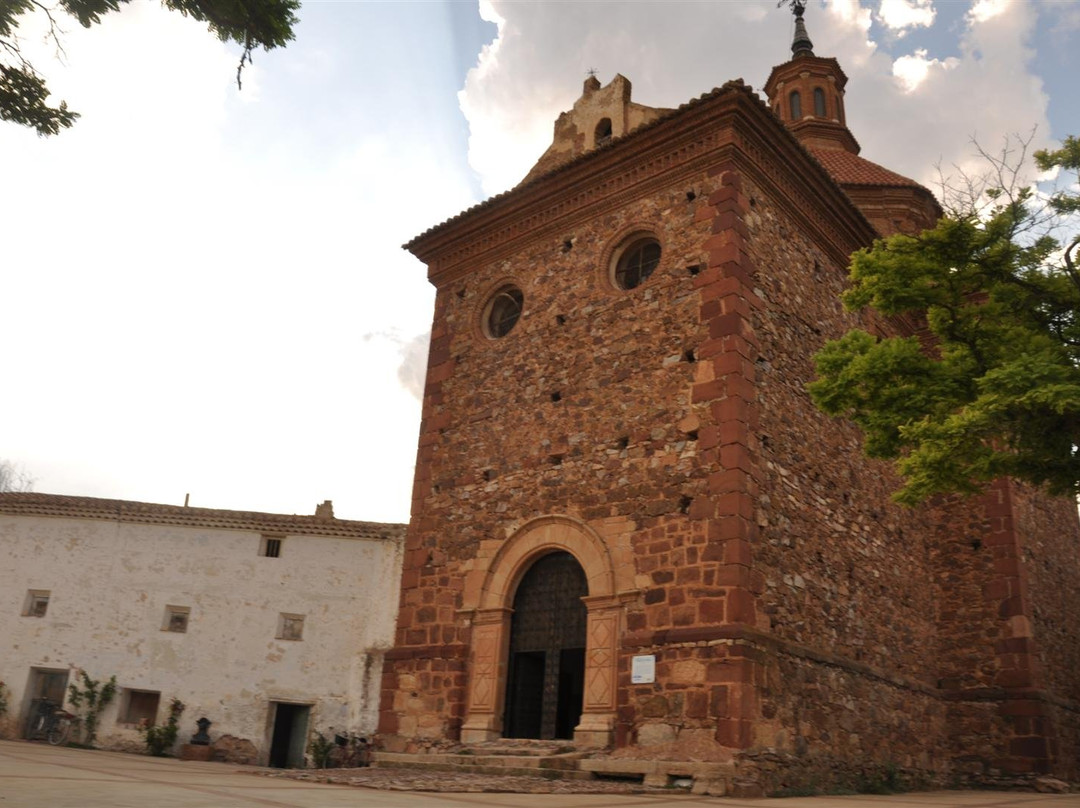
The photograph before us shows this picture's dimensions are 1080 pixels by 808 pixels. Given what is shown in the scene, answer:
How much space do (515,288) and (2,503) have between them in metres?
17.9

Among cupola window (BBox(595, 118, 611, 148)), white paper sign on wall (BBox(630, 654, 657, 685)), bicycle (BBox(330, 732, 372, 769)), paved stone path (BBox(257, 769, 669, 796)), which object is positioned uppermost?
cupola window (BBox(595, 118, 611, 148))

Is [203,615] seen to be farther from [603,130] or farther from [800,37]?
[800,37]

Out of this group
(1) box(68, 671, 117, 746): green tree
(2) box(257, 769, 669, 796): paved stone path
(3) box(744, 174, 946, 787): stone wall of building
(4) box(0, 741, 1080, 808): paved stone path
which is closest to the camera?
(4) box(0, 741, 1080, 808): paved stone path

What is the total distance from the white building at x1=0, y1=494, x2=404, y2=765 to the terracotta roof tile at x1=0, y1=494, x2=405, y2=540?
1.5 inches

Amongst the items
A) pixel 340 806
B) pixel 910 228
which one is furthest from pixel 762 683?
pixel 910 228

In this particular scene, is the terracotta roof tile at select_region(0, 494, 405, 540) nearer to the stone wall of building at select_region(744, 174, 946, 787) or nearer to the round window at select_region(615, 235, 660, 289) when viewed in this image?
the round window at select_region(615, 235, 660, 289)

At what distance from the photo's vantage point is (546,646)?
1125 centimetres

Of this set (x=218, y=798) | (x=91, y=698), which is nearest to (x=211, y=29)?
(x=218, y=798)

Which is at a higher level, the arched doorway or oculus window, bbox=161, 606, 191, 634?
oculus window, bbox=161, 606, 191, 634

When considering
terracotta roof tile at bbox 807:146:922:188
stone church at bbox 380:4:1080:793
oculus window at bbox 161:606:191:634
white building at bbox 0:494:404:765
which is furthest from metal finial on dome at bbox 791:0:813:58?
oculus window at bbox 161:606:191:634

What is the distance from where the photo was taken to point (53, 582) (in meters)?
22.8

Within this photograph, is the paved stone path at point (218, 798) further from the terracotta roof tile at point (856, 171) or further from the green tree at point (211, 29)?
the terracotta roof tile at point (856, 171)

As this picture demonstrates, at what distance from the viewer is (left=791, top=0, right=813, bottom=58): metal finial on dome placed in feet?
80.3

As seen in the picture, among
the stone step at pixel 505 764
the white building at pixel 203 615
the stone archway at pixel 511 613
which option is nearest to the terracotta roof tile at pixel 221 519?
the white building at pixel 203 615
